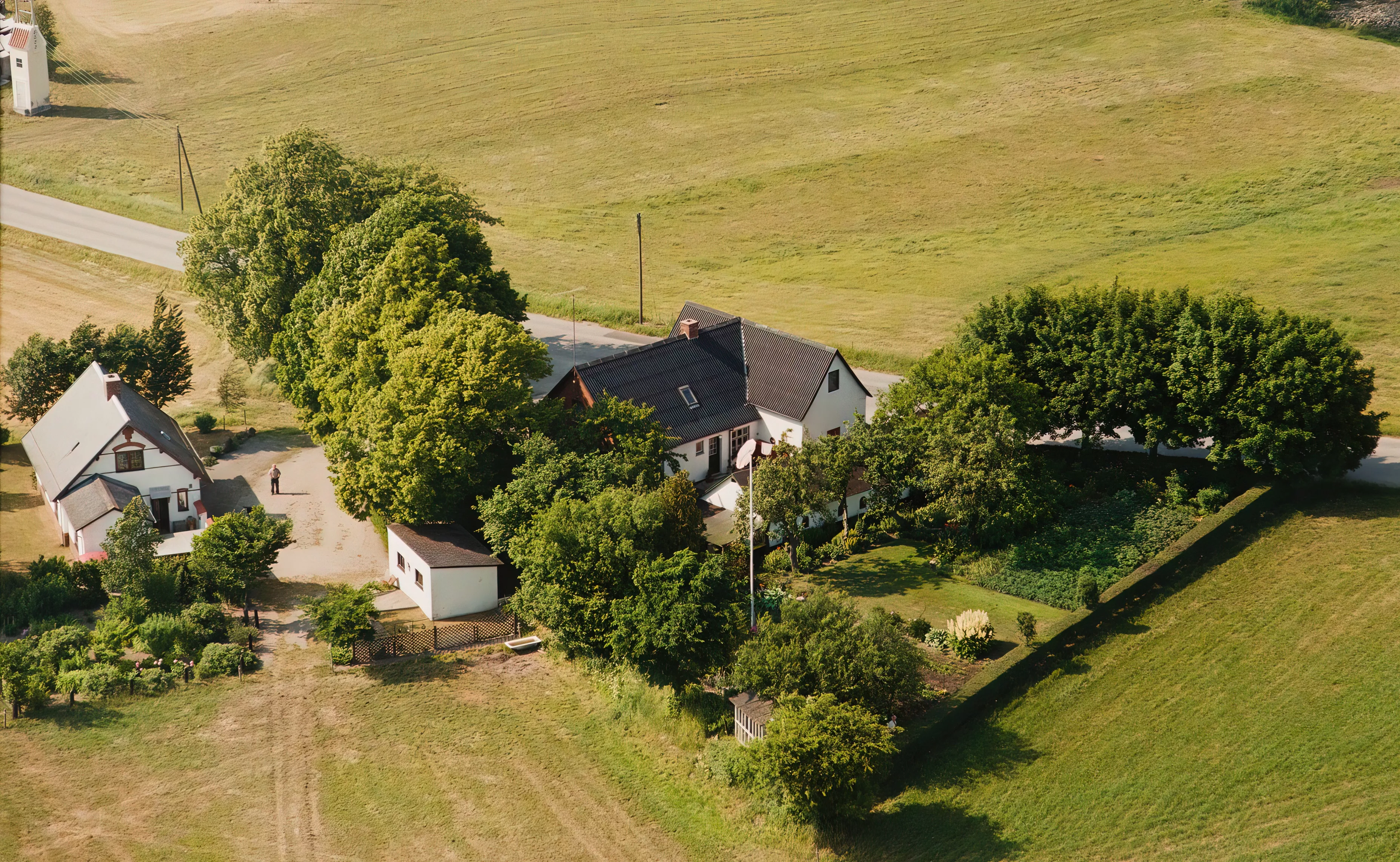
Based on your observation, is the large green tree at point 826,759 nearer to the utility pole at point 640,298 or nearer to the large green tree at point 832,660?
the large green tree at point 832,660

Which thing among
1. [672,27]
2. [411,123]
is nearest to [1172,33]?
[672,27]

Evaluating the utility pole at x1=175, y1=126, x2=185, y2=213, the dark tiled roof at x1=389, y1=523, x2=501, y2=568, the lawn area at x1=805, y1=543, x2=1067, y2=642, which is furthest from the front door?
the utility pole at x1=175, y1=126, x2=185, y2=213

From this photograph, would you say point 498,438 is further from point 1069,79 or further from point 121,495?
point 1069,79

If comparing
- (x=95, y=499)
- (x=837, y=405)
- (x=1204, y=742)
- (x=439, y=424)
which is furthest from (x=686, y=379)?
(x=1204, y=742)

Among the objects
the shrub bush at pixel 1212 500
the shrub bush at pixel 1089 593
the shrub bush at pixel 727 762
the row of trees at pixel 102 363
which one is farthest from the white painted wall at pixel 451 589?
the shrub bush at pixel 1212 500

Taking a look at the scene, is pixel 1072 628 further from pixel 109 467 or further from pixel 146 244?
pixel 146 244

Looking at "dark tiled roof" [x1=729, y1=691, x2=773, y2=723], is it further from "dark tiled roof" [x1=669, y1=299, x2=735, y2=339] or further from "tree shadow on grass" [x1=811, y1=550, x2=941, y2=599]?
"dark tiled roof" [x1=669, y1=299, x2=735, y2=339]
